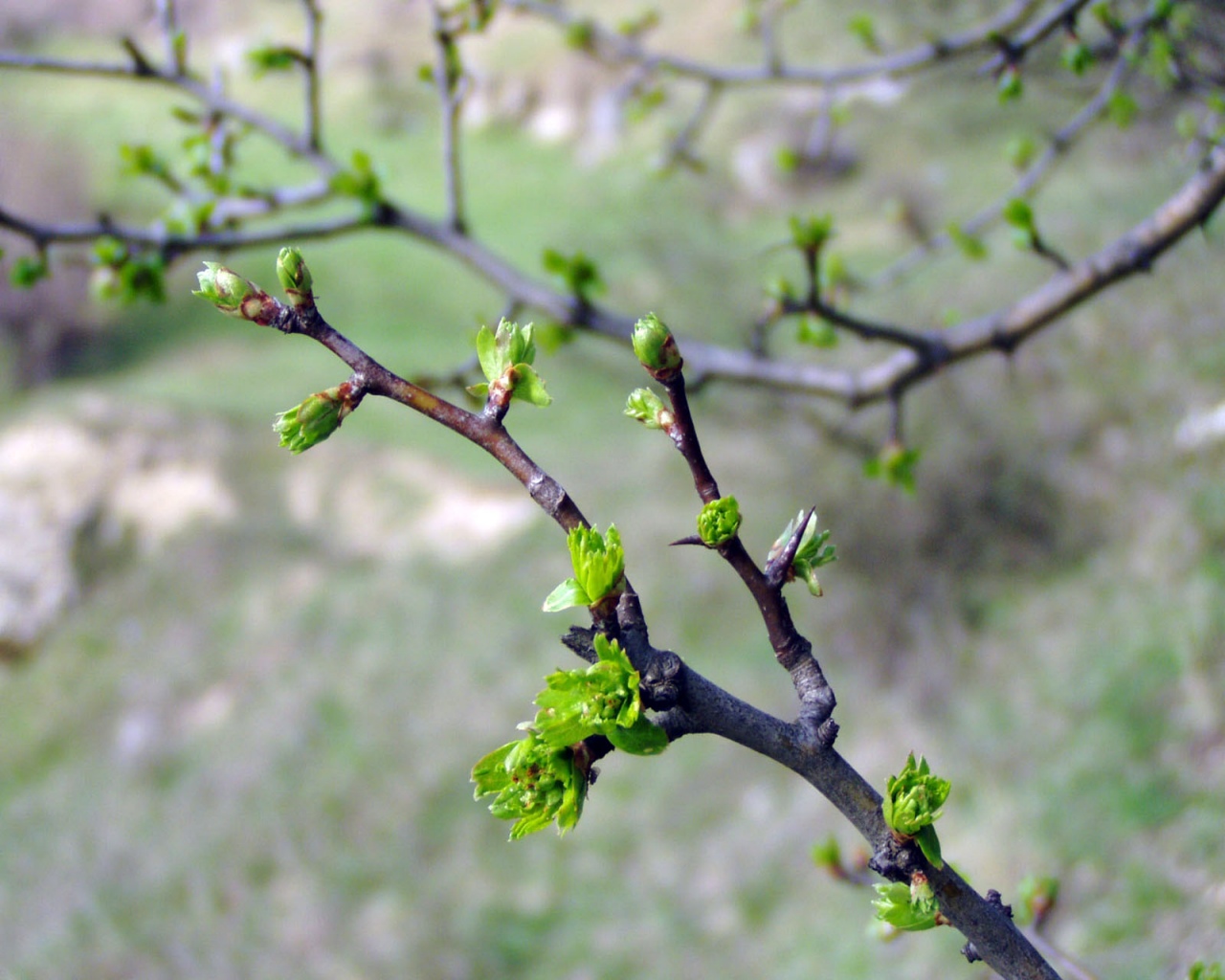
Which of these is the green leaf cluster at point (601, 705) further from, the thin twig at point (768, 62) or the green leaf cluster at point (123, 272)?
the thin twig at point (768, 62)

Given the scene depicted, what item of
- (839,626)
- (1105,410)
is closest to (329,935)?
(839,626)

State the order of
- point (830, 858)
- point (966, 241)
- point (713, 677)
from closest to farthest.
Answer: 1. point (830, 858)
2. point (966, 241)
3. point (713, 677)

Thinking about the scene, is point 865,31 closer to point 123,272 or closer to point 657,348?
point 123,272

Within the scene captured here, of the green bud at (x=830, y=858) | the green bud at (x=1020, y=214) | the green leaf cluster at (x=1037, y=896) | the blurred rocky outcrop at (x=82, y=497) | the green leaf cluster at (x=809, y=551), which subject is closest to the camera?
the green leaf cluster at (x=809, y=551)

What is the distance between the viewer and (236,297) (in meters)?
0.68

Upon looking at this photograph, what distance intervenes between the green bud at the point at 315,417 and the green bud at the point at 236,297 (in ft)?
0.23

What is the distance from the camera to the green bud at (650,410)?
0.73 m

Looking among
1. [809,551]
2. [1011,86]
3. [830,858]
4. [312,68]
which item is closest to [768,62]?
[1011,86]

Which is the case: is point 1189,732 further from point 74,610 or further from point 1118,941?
point 74,610

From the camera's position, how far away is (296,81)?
18.7 metres

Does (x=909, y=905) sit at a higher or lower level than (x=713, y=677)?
lower

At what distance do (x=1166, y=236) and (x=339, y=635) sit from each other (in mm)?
6980

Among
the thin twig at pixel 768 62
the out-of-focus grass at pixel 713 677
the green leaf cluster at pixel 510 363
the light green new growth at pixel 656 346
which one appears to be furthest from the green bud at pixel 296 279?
the thin twig at pixel 768 62

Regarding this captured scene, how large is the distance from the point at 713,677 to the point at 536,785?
18.3ft
